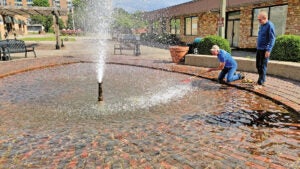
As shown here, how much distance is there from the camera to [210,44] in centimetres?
1136

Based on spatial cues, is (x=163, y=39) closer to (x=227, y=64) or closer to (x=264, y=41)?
(x=227, y=64)

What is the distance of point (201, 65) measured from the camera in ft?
36.3

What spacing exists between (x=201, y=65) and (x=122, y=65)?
381 cm

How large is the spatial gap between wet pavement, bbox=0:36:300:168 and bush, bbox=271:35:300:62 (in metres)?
2.57

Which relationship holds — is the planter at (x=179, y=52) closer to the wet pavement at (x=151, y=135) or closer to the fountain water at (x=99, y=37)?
the fountain water at (x=99, y=37)

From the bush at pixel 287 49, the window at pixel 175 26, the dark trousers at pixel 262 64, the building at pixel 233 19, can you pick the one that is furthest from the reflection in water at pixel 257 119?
A: the window at pixel 175 26

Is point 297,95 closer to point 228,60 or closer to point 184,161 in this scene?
point 228,60

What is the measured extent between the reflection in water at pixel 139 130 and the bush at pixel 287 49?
3.26 m

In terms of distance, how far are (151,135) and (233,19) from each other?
63.7 feet

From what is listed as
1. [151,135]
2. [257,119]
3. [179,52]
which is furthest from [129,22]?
[151,135]

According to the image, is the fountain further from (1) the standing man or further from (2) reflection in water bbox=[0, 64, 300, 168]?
(1) the standing man

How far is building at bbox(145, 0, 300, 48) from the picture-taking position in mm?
15328

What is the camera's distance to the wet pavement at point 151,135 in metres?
3.17

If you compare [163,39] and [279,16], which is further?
[163,39]
